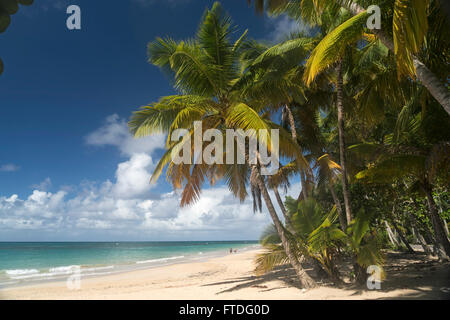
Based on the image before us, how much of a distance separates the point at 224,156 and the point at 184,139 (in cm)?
221

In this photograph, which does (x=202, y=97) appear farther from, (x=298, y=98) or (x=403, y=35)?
(x=403, y=35)

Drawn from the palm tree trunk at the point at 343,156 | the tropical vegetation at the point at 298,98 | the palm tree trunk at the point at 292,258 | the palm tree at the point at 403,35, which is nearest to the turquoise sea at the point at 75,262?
the tropical vegetation at the point at 298,98

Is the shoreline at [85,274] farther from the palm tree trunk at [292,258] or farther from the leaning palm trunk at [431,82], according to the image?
the leaning palm trunk at [431,82]

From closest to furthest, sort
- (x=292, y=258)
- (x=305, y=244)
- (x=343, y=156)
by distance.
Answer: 1. (x=292, y=258)
2. (x=305, y=244)
3. (x=343, y=156)

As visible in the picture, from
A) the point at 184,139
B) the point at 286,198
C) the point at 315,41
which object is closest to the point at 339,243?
the point at 286,198

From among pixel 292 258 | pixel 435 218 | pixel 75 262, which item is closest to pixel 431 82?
pixel 292 258

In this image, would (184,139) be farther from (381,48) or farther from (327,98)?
(327,98)

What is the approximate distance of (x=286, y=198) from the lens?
319 inches

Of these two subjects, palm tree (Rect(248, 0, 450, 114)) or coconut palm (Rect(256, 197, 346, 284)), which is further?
coconut palm (Rect(256, 197, 346, 284))

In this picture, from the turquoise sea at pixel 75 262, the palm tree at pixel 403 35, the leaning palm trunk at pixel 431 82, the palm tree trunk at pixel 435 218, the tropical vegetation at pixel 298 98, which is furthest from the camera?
the turquoise sea at pixel 75 262

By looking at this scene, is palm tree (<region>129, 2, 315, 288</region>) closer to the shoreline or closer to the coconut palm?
the coconut palm

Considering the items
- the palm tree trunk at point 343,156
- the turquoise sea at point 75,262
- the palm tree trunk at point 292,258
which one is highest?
the palm tree trunk at point 343,156

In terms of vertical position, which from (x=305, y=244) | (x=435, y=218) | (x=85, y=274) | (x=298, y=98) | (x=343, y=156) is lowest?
(x=85, y=274)

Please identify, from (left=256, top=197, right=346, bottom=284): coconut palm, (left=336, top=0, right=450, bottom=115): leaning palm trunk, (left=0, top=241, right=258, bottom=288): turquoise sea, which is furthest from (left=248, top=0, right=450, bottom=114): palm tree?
(left=0, top=241, right=258, bottom=288): turquoise sea
